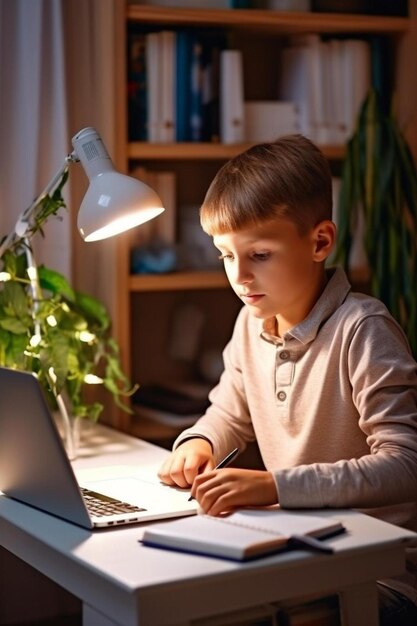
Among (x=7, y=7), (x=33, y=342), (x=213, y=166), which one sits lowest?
(x=33, y=342)

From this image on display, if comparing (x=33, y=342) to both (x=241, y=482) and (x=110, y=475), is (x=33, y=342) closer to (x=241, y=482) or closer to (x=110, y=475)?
(x=110, y=475)

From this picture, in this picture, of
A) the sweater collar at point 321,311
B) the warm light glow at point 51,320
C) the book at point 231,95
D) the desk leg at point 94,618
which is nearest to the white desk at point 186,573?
the desk leg at point 94,618

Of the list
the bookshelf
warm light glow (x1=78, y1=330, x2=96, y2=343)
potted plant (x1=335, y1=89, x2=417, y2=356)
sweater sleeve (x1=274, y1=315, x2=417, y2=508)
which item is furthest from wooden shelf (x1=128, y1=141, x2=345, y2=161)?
sweater sleeve (x1=274, y1=315, x2=417, y2=508)

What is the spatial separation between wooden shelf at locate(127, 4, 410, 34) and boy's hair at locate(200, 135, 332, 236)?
89 cm

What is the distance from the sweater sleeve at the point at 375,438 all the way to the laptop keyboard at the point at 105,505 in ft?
0.74

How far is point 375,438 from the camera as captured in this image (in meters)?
1.62

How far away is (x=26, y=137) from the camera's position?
8.01 feet

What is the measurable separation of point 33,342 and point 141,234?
2.38 feet

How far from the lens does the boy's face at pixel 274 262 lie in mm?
1711

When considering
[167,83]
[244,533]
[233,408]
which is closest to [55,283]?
[233,408]

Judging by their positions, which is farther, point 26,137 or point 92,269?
point 92,269

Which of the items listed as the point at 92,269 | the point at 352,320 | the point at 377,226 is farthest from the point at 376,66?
the point at 352,320

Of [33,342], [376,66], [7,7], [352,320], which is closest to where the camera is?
[352,320]

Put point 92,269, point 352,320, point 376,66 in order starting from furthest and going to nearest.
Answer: point 376,66
point 92,269
point 352,320
